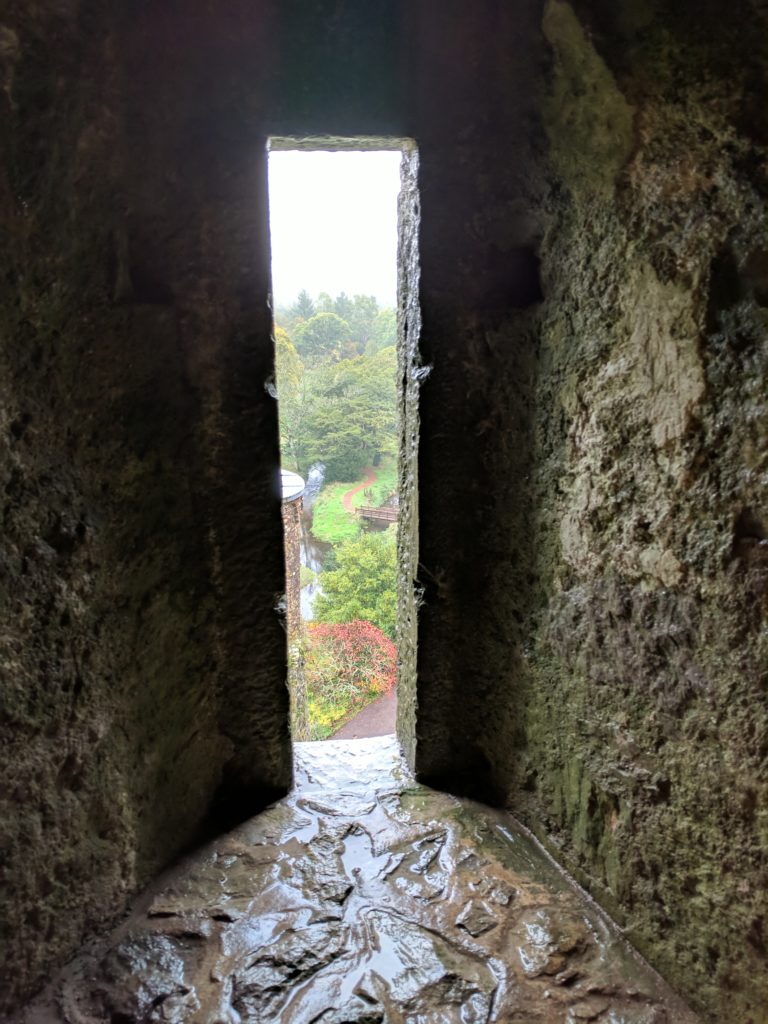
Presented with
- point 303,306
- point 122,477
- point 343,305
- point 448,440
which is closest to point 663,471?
point 448,440

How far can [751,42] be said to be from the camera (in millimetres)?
1064

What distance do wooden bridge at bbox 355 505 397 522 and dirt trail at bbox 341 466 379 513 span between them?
12cm

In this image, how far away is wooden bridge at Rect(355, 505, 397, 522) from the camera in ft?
25.9

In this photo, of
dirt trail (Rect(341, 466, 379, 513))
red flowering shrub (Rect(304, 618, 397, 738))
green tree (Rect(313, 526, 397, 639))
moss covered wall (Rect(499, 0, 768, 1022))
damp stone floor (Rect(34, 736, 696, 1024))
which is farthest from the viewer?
dirt trail (Rect(341, 466, 379, 513))

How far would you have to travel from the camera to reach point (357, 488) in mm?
8039

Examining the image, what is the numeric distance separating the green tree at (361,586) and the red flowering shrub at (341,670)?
39cm

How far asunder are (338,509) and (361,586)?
1.16 m

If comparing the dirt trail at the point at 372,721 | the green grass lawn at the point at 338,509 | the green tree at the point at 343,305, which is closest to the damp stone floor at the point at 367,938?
the dirt trail at the point at 372,721

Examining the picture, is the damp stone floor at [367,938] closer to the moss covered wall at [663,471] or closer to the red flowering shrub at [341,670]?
the moss covered wall at [663,471]

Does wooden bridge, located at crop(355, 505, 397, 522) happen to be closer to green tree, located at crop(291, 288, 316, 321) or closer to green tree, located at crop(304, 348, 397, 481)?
green tree, located at crop(304, 348, 397, 481)

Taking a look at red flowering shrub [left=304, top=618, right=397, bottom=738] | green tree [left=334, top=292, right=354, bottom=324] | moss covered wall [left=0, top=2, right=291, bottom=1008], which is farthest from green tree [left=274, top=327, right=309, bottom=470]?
moss covered wall [left=0, top=2, right=291, bottom=1008]

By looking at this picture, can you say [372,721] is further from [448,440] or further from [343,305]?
[448,440]

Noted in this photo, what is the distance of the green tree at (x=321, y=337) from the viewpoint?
8.05 m

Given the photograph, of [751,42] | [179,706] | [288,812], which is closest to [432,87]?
[751,42]
